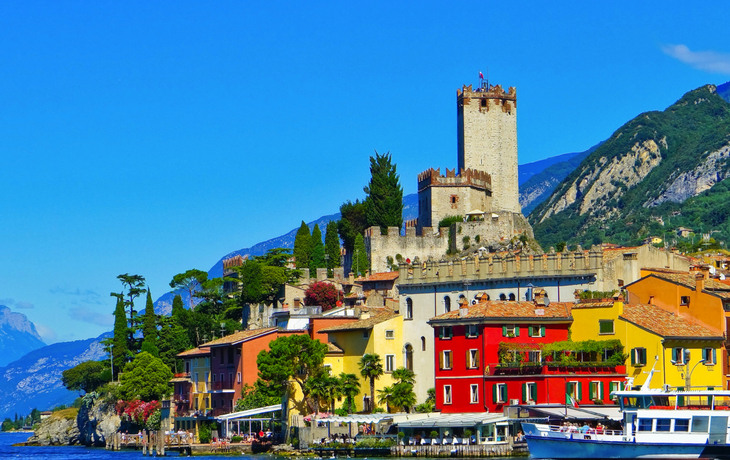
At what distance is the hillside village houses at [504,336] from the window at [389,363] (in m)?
0.09

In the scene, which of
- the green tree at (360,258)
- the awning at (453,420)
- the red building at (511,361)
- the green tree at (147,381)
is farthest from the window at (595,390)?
the green tree at (147,381)

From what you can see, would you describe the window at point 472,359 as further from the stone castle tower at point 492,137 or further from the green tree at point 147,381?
the stone castle tower at point 492,137

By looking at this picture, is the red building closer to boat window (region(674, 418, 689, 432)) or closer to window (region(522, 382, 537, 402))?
window (region(522, 382, 537, 402))

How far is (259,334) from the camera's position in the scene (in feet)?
288

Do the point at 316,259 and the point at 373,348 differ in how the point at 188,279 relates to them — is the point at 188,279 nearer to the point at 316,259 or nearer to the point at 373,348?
the point at 316,259

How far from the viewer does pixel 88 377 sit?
132 m

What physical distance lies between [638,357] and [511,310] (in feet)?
26.0

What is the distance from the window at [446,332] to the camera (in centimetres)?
7081

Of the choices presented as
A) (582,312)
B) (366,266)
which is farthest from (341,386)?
(366,266)

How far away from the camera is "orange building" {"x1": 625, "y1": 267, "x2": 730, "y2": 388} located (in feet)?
227

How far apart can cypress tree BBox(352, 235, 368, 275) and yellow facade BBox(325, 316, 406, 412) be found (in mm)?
28578

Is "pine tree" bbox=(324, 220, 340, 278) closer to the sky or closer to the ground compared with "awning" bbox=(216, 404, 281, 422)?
closer to the sky

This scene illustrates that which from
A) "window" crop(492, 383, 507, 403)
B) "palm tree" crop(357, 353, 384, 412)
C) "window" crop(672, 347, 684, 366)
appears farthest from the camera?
"palm tree" crop(357, 353, 384, 412)

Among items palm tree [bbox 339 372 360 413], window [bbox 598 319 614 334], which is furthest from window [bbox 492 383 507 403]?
palm tree [bbox 339 372 360 413]
